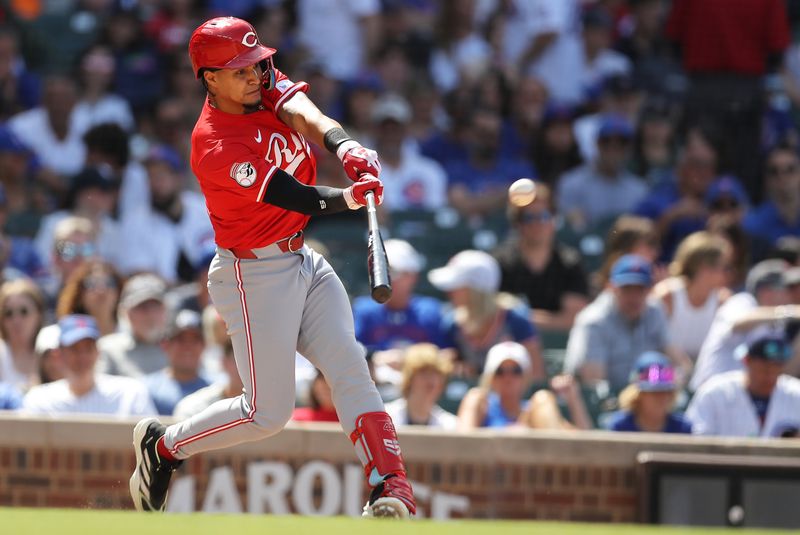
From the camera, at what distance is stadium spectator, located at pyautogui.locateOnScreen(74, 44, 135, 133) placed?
1051cm

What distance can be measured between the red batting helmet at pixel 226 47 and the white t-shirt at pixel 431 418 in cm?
266

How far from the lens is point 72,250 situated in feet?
28.9

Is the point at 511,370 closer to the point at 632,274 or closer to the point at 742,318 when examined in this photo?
the point at 632,274

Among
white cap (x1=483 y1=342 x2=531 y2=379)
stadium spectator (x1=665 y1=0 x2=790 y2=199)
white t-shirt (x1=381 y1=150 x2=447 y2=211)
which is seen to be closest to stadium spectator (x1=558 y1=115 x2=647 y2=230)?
white t-shirt (x1=381 y1=150 x2=447 y2=211)

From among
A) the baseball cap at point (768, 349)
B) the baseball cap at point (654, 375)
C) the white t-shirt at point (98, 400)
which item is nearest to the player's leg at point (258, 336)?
the white t-shirt at point (98, 400)

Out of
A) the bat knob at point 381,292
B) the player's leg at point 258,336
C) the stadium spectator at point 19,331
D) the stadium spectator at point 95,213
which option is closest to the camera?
the bat knob at point 381,292

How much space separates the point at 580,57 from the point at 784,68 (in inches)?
65.8

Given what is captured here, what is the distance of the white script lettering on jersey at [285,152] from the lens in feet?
17.5

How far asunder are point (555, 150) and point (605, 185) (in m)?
0.55

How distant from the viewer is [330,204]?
5090 millimetres

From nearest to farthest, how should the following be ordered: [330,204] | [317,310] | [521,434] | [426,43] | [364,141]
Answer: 1. [330,204]
2. [317,310]
3. [521,434]
4. [364,141]
5. [426,43]

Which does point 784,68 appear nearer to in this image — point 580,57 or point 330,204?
point 580,57

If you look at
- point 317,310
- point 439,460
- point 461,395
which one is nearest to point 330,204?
point 317,310

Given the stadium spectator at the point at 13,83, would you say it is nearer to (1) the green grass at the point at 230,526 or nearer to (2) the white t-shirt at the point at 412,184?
(2) the white t-shirt at the point at 412,184
